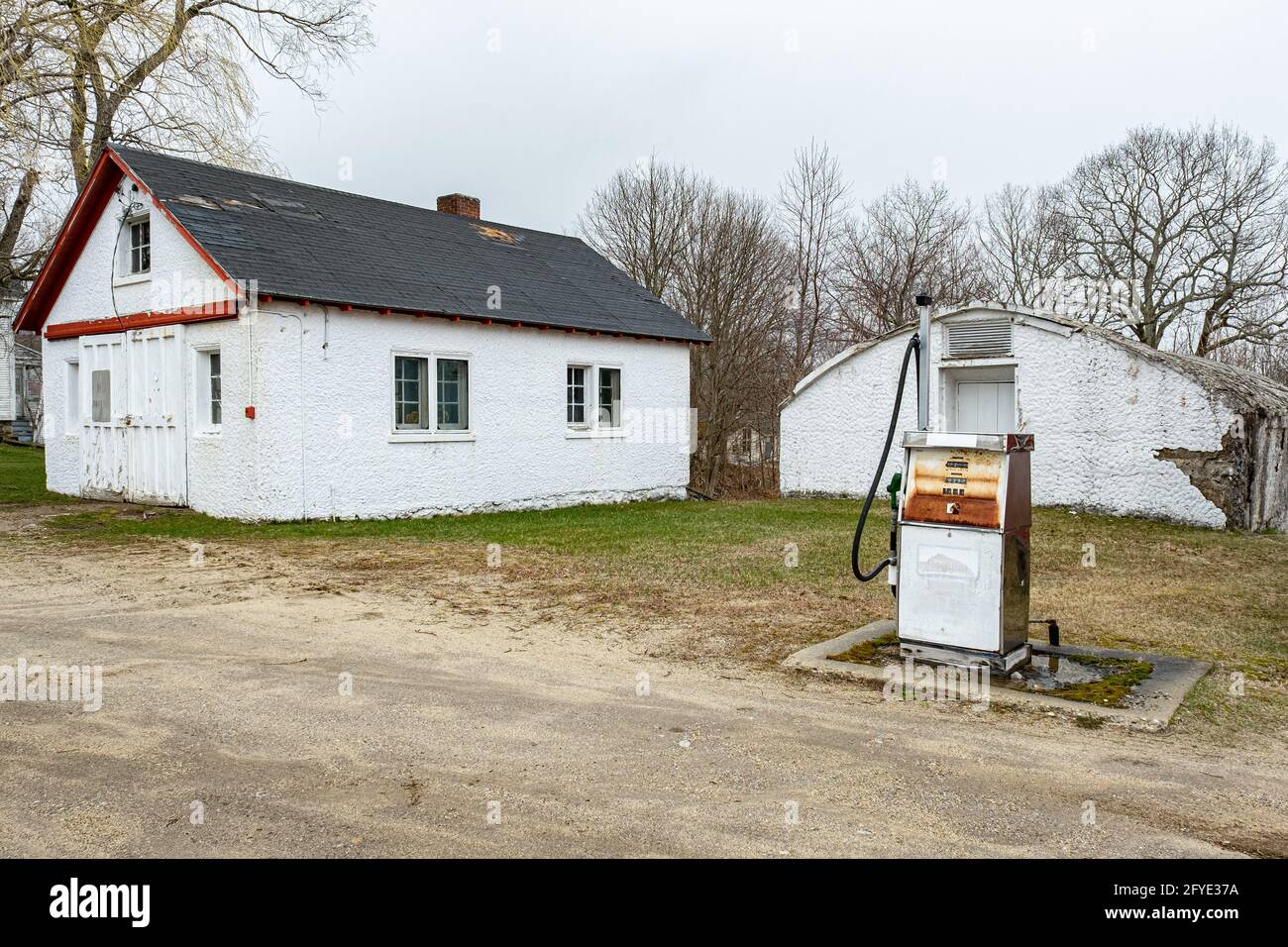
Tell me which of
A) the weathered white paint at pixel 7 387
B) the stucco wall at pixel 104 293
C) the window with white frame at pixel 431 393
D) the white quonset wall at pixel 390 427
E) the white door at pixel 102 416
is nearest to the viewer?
the white quonset wall at pixel 390 427

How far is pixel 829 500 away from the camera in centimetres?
1973

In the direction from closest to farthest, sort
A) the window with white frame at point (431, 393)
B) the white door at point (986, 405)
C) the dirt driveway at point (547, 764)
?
the dirt driveway at point (547, 764)
the window with white frame at point (431, 393)
the white door at point (986, 405)

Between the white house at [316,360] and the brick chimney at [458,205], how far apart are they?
192cm

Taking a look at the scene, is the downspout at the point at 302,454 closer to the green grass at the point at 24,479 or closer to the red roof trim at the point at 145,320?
the red roof trim at the point at 145,320

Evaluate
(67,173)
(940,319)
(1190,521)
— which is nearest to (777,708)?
(1190,521)

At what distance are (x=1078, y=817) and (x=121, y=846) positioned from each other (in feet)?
12.6

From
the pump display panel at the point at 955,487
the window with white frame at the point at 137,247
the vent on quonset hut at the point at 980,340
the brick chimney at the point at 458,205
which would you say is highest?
the brick chimney at the point at 458,205

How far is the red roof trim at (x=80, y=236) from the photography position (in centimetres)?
1495

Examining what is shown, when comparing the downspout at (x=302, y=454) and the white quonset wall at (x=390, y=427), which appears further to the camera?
the downspout at (x=302, y=454)

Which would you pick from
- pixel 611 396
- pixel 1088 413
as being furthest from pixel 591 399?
pixel 1088 413

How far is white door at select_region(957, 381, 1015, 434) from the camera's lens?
17750 mm

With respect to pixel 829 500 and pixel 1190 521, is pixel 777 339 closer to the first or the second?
pixel 829 500
